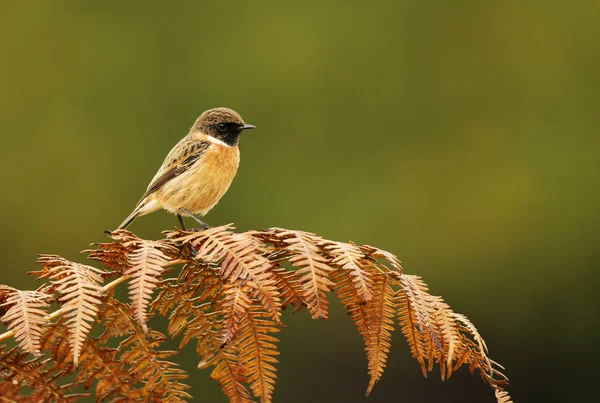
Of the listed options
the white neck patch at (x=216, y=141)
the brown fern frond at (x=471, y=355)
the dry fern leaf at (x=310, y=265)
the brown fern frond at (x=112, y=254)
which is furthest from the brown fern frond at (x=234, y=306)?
the white neck patch at (x=216, y=141)

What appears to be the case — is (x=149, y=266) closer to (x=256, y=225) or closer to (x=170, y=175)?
(x=170, y=175)

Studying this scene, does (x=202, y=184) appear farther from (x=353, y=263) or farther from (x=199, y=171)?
(x=353, y=263)

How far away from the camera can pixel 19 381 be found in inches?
69.1

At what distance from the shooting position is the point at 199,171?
15.0ft

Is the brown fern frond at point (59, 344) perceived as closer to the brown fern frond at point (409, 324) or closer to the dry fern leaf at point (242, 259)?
the dry fern leaf at point (242, 259)

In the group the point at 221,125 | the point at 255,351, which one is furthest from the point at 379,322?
the point at 221,125

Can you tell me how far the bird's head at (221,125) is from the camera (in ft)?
16.5

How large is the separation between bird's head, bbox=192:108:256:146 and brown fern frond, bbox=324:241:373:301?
3107 millimetres

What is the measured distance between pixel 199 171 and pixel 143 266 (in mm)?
2787

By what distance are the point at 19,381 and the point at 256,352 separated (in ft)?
1.87

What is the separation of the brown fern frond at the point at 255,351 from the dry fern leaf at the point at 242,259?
2.2 inches

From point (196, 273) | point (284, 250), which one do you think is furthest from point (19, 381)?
point (284, 250)

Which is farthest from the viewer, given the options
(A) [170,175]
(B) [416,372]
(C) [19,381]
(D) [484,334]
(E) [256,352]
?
(D) [484,334]

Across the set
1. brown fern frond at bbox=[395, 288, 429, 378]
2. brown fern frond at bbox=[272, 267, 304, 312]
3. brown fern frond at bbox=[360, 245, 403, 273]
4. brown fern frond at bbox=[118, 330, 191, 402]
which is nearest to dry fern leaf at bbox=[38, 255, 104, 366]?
brown fern frond at bbox=[118, 330, 191, 402]
